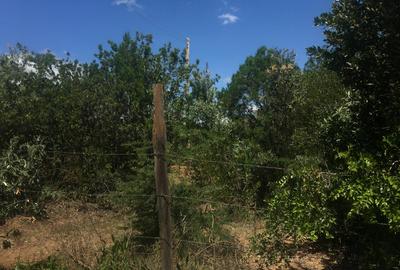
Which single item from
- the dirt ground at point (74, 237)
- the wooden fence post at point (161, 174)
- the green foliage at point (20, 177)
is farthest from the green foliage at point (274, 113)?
the wooden fence post at point (161, 174)

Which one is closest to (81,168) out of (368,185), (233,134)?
(233,134)

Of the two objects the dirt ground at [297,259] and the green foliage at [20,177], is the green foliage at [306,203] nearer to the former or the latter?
the dirt ground at [297,259]

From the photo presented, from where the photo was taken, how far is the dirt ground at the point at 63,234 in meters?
6.86

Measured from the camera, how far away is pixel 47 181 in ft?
39.4

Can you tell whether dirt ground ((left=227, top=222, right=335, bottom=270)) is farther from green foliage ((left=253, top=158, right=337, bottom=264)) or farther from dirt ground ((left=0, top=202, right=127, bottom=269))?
dirt ground ((left=0, top=202, right=127, bottom=269))

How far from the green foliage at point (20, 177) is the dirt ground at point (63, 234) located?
0.89 ft

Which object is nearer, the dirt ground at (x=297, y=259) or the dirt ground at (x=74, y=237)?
the dirt ground at (x=74, y=237)

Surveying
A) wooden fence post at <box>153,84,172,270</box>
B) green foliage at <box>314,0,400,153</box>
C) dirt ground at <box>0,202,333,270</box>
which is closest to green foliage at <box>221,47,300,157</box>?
dirt ground at <box>0,202,333,270</box>

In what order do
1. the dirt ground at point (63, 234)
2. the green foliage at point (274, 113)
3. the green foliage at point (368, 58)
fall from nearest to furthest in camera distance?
the green foliage at point (368, 58)
the dirt ground at point (63, 234)
the green foliage at point (274, 113)

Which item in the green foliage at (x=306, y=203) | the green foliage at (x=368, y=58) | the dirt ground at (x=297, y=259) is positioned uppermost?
the green foliage at (x=368, y=58)

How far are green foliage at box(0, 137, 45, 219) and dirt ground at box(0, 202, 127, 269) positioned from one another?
0.27m

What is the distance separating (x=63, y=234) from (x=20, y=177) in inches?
117

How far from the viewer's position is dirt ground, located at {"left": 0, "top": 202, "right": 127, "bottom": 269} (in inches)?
270

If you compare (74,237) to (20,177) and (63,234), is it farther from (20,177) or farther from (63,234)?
(20,177)
